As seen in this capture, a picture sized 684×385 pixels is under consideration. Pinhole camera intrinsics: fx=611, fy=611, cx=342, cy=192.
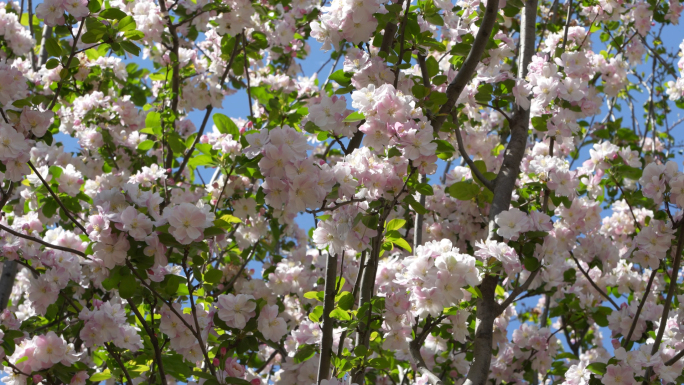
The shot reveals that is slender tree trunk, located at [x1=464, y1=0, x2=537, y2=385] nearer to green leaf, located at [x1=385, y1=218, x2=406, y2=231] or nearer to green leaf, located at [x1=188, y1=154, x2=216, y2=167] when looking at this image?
green leaf, located at [x1=385, y1=218, x2=406, y2=231]

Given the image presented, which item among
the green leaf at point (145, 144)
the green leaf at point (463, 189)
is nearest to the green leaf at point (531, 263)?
the green leaf at point (463, 189)

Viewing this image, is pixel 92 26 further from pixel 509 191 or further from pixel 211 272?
pixel 509 191

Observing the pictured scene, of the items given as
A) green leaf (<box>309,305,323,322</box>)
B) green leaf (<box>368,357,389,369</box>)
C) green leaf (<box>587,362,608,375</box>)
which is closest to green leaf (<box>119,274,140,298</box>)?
green leaf (<box>309,305,323,322</box>)

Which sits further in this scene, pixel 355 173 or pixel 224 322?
pixel 224 322

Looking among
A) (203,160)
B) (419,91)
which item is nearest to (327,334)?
(203,160)

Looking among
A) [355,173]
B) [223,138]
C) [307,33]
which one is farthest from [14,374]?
[307,33]

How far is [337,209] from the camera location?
2.06 m

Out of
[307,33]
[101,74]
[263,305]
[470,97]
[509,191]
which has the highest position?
[307,33]

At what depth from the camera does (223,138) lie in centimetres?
295

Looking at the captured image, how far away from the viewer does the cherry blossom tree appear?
193 cm

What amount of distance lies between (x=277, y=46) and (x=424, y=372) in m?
2.68

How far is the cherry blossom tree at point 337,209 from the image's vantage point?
1931 mm

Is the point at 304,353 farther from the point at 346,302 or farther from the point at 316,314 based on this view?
the point at 346,302

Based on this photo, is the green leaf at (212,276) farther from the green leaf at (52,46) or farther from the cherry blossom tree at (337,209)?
the green leaf at (52,46)
